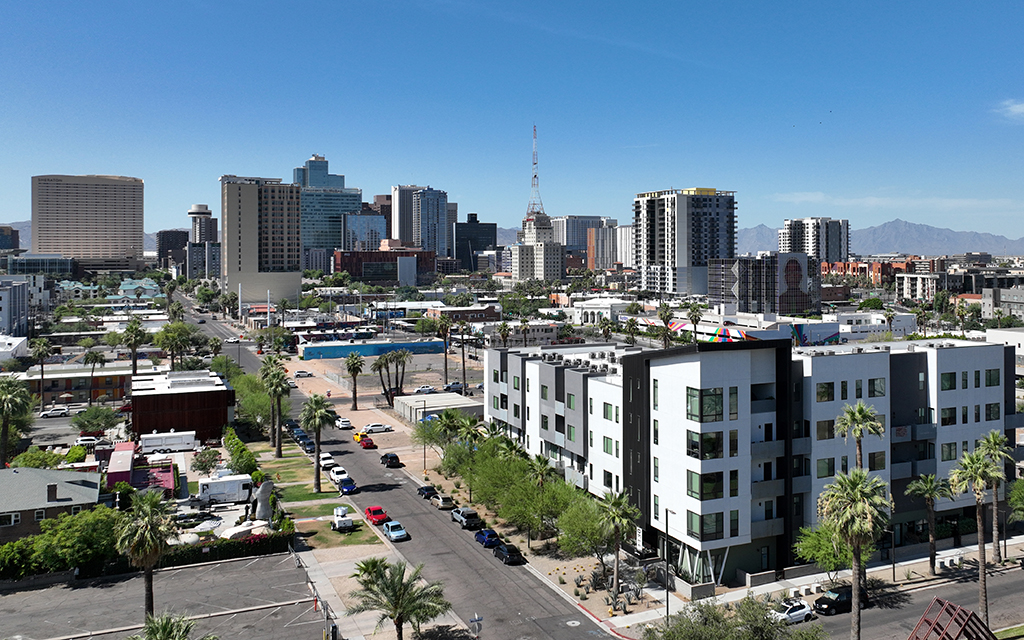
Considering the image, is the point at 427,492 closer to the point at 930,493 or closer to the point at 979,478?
the point at 930,493

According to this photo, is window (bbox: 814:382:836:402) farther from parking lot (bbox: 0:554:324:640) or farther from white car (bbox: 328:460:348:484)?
white car (bbox: 328:460:348:484)

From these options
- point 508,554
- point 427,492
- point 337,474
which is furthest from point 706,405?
point 337,474

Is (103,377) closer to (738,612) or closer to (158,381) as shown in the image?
(158,381)

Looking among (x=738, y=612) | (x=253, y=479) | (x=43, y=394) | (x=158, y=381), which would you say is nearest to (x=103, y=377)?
(x=43, y=394)

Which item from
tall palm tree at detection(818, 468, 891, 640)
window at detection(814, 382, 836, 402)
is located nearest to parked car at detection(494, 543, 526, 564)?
tall palm tree at detection(818, 468, 891, 640)

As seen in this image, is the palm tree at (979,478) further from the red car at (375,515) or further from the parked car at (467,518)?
the red car at (375,515)

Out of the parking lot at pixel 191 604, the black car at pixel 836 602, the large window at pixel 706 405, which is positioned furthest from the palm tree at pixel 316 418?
the black car at pixel 836 602
